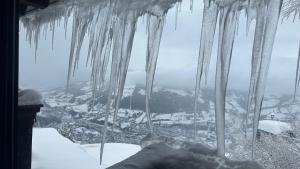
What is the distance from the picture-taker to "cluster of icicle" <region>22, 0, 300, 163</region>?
3.75ft

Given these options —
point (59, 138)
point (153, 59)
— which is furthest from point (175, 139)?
point (59, 138)

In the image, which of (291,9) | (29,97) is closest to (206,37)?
(291,9)

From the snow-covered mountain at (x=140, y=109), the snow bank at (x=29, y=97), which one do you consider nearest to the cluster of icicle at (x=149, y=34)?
the snow-covered mountain at (x=140, y=109)

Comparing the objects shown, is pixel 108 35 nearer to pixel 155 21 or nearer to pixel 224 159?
pixel 155 21

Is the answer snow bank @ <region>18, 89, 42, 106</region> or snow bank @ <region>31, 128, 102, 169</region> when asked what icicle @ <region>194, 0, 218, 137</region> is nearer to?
snow bank @ <region>18, 89, 42, 106</region>

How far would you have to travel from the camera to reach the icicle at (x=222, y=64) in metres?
1.18

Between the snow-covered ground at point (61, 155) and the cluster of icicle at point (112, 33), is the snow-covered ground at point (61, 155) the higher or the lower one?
the lower one

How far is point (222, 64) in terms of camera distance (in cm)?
118

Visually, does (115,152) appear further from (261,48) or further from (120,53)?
(261,48)

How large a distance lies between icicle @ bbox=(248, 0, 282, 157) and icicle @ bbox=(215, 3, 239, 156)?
0.08 m

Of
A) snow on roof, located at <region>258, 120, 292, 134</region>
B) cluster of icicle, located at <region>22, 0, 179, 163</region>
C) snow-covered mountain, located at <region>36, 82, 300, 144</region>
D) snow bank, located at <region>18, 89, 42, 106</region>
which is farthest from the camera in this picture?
snow on roof, located at <region>258, 120, 292, 134</region>

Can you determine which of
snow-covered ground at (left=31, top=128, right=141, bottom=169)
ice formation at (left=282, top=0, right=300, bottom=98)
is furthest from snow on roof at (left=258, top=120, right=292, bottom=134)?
ice formation at (left=282, top=0, right=300, bottom=98)

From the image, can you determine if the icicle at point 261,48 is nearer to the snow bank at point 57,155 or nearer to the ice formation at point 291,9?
the ice formation at point 291,9

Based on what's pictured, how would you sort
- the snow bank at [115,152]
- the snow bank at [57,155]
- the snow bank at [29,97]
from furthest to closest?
1. the snow bank at [115,152]
2. the snow bank at [57,155]
3. the snow bank at [29,97]
